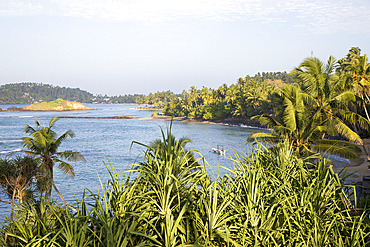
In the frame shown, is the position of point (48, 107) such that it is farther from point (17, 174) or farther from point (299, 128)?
point (299, 128)

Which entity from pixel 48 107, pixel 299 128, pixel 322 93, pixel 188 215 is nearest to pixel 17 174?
pixel 188 215

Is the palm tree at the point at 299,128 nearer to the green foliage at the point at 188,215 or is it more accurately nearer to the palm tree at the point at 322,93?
the palm tree at the point at 322,93

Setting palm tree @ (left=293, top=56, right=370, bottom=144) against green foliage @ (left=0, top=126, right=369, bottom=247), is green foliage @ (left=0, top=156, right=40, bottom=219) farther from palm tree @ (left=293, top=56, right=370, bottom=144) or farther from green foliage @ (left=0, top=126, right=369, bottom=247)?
palm tree @ (left=293, top=56, right=370, bottom=144)

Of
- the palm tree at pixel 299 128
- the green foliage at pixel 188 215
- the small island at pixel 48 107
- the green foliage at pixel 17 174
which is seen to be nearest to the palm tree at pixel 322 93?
the palm tree at pixel 299 128

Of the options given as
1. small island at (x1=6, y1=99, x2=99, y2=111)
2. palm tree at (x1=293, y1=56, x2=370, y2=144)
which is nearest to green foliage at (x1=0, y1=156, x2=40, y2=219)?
palm tree at (x1=293, y1=56, x2=370, y2=144)

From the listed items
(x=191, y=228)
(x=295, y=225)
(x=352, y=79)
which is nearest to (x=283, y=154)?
(x=295, y=225)

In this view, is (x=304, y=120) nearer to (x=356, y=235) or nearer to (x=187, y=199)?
(x=356, y=235)

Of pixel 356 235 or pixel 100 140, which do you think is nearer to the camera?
pixel 356 235

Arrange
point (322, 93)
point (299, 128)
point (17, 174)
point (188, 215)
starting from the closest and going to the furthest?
point (188, 215) < point (17, 174) < point (299, 128) < point (322, 93)

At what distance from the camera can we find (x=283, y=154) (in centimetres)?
612

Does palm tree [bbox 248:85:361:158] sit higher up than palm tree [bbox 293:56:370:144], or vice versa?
palm tree [bbox 293:56:370:144]

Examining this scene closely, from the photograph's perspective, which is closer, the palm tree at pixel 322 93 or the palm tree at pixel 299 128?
the palm tree at pixel 299 128

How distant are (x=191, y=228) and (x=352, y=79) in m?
22.8

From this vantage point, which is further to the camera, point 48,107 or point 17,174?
point 48,107
